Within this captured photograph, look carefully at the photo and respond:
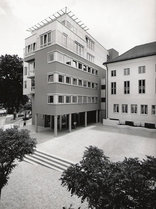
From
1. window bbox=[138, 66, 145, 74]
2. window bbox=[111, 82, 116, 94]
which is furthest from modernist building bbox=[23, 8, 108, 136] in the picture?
window bbox=[138, 66, 145, 74]

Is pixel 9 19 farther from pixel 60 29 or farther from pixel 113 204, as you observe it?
pixel 60 29

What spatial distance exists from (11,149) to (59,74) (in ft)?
36.2

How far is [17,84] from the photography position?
2662 cm

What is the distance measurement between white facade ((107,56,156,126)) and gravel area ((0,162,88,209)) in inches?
591

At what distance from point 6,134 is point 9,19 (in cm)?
469

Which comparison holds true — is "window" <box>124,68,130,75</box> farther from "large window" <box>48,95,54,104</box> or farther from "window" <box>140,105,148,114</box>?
"large window" <box>48,95,54,104</box>

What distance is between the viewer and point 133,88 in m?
18.9

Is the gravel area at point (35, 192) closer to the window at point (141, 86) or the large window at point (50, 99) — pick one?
the large window at point (50, 99)

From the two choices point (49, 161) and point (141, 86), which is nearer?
point (49, 161)

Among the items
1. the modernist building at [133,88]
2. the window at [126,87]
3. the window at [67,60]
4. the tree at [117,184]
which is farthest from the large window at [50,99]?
the tree at [117,184]

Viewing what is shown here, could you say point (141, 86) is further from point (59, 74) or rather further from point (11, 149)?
point (11, 149)

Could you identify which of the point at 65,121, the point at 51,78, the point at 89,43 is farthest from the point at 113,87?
the point at 51,78

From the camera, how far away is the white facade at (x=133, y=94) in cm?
1744

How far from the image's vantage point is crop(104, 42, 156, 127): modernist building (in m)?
17.5
